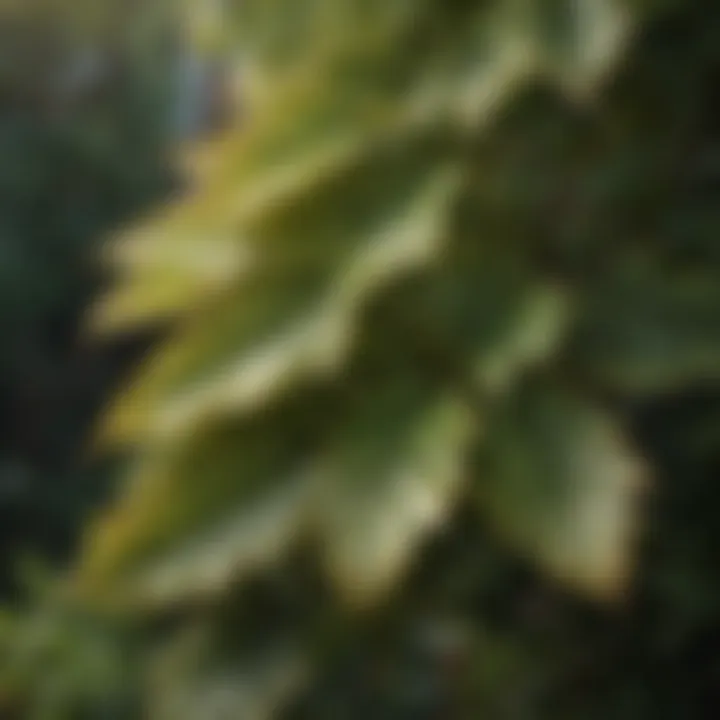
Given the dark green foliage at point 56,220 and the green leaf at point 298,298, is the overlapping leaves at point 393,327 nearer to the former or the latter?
the green leaf at point 298,298

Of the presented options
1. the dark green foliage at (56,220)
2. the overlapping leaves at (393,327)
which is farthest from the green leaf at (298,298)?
the dark green foliage at (56,220)

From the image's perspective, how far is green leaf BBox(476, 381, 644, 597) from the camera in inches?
22.2

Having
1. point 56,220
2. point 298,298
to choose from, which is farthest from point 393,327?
point 56,220

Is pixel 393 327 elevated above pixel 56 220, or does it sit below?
below

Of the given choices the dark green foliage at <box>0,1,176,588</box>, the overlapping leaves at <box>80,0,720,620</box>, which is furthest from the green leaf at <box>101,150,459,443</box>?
the dark green foliage at <box>0,1,176,588</box>

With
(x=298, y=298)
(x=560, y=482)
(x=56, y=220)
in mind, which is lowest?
(x=560, y=482)

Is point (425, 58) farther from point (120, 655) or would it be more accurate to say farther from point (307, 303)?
point (120, 655)

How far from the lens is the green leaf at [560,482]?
0.56 m

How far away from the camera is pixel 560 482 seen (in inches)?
22.9

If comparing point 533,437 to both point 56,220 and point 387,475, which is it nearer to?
point 387,475

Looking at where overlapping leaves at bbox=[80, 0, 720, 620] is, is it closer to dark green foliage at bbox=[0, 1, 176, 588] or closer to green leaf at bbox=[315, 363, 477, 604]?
green leaf at bbox=[315, 363, 477, 604]

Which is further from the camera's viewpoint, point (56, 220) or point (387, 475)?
point (56, 220)

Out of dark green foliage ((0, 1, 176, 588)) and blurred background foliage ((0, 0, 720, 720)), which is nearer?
blurred background foliage ((0, 0, 720, 720))

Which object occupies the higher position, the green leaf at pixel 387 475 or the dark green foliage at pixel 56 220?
the dark green foliage at pixel 56 220
